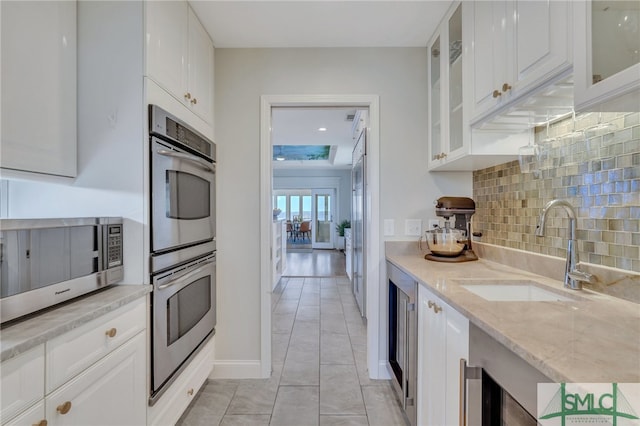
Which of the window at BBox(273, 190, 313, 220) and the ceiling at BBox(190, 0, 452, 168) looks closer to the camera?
the ceiling at BBox(190, 0, 452, 168)

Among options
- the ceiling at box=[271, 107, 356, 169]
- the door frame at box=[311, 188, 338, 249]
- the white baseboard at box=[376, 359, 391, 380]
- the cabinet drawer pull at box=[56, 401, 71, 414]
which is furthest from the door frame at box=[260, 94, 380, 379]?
the door frame at box=[311, 188, 338, 249]

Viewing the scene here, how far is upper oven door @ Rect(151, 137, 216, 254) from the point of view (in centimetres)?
149

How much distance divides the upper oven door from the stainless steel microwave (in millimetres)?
185

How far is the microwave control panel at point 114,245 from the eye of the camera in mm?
1329

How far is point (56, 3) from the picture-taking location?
1.33 meters

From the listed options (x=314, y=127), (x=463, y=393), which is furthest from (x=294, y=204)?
(x=463, y=393)

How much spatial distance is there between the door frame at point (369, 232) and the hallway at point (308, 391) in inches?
6.9

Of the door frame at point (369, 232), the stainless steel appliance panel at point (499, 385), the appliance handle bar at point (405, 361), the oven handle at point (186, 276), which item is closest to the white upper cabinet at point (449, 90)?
the door frame at point (369, 232)

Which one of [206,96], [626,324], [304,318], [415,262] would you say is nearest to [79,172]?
[206,96]

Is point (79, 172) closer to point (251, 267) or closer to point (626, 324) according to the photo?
point (251, 267)

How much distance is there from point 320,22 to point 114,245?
70.4 inches

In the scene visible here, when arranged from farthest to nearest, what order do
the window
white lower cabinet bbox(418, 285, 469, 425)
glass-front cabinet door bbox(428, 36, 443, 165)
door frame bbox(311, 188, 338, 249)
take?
the window → door frame bbox(311, 188, 338, 249) → glass-front cabinet door bbox(428, 36, 443, 165) → white lower cabinet bbox(418, 285, 469, 425)

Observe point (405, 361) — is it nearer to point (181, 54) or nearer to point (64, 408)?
point (64, 408)

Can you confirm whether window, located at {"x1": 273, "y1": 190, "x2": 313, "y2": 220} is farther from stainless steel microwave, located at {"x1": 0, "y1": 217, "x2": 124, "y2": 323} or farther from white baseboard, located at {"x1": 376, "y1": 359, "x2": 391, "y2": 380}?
stainless steel microwave, located at {"x1": 0, "y1": 217, "x2": 124, "y2": 323}
